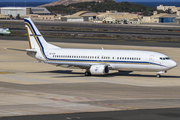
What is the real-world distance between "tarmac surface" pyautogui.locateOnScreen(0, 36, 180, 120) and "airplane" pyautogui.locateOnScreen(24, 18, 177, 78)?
1.67m

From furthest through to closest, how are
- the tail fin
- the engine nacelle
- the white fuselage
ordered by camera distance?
the tail fin, the engine nacelle, the white fuselage

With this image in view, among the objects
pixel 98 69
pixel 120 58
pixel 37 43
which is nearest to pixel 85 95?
pixel 98 69

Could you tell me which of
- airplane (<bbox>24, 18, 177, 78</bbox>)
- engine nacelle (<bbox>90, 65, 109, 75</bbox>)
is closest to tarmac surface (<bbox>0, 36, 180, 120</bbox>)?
engine nacelle (<bbox>90, 65, 109, 75</bbox>)

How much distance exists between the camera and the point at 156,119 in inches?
1033

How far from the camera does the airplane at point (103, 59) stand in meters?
50.5

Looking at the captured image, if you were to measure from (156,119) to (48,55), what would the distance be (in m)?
31.4

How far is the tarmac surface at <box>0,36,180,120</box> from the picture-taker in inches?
1127

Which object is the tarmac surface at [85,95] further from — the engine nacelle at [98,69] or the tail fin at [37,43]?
the tail fin at [37,43]

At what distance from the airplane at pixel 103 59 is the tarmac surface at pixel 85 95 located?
1667mm

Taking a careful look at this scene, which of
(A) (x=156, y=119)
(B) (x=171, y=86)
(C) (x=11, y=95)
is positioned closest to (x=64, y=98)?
(C) (x=11, y=95)

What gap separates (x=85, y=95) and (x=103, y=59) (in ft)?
50.6

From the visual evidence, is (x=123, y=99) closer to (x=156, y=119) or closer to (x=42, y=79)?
(x=156, y=119)

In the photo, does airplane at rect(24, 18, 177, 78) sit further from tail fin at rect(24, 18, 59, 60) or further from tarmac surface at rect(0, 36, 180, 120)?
tarmac surface at rect(0, 36, 180, 120)

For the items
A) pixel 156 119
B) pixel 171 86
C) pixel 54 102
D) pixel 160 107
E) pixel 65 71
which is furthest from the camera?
pixel 65 71
